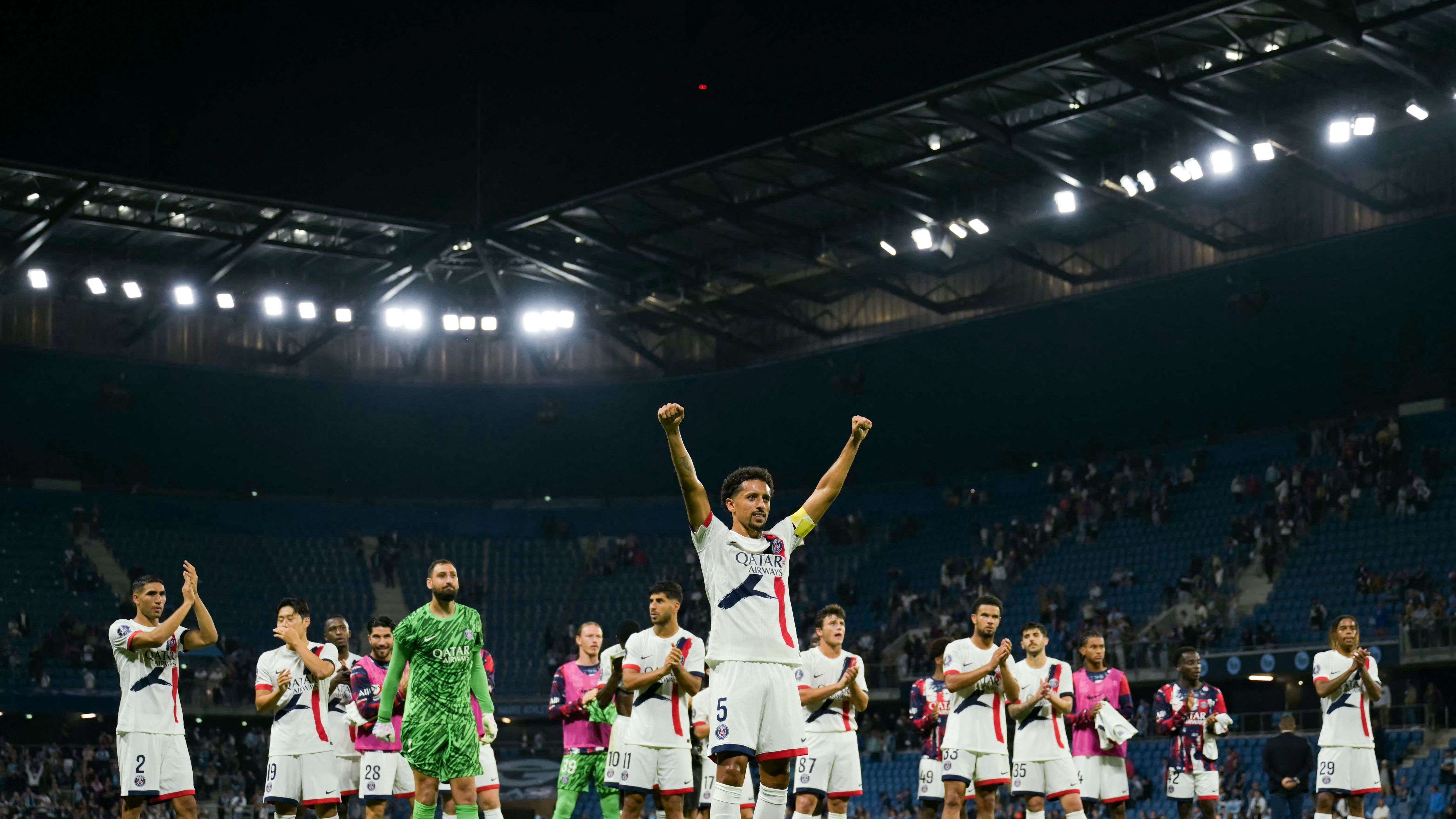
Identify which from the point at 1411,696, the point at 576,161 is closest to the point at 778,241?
the point at 576,161

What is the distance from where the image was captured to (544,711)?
46.3 m

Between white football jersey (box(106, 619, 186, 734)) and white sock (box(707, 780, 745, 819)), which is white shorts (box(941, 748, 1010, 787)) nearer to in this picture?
white sock (box(707, 780, 745, 819))

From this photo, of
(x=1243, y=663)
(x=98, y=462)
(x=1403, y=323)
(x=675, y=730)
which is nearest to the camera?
(x=675, y=730)

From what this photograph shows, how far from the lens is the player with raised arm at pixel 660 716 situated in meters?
15.4

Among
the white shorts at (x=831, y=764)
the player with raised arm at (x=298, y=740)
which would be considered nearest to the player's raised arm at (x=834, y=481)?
the white shorts at (x=831, y=764)

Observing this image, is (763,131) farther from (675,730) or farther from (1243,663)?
(675,730)

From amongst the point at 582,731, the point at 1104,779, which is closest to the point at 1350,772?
the point at 1104,779

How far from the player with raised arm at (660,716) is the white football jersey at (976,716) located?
263cm

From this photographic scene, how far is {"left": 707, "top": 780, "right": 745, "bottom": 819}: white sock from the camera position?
35.3 ft

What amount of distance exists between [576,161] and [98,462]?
22.0 meters

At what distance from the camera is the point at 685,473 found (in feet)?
35.6

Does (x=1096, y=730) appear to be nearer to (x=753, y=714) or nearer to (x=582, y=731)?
(x=582, y=731)

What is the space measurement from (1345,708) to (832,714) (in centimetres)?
594

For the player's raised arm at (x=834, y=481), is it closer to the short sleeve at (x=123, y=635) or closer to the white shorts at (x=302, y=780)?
the short sleeve at (x=123, y=635)
